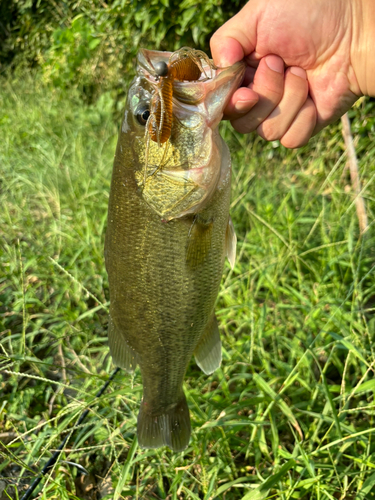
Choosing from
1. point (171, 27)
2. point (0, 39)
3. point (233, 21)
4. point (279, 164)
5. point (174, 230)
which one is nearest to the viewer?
point (174, 230)

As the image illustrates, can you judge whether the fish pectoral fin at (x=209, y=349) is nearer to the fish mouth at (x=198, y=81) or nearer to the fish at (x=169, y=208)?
the fish at (x=169, y=208)

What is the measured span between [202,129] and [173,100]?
0.14m

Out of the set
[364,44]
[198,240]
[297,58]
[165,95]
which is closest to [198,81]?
[165,95]

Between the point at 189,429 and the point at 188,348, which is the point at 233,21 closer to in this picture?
the point at 188,348

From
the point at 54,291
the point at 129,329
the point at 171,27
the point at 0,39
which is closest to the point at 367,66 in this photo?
the point at 129,329

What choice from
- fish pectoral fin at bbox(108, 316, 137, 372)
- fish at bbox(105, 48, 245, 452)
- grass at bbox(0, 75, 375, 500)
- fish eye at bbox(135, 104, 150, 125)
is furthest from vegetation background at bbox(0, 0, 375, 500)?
fish eye at bbox(135, 104, 150, 125)

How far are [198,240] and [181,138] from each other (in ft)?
1.25

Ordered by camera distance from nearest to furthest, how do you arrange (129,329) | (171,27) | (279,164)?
(129,329)
(279,164)
(171,27)

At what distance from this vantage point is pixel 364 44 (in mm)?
1770

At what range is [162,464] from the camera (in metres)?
1.75

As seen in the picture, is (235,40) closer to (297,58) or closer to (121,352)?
(297,58)

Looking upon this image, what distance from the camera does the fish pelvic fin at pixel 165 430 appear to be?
5.34 ft

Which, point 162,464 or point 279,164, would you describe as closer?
point 162,464

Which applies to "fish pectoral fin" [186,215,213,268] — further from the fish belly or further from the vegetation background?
the vegetation background
